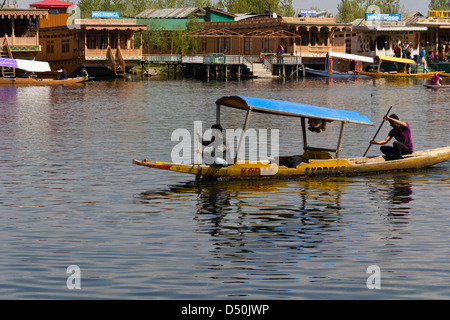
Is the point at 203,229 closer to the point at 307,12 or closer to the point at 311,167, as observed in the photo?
the point at 311,167

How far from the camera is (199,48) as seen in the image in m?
102

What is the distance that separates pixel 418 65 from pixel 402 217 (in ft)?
237

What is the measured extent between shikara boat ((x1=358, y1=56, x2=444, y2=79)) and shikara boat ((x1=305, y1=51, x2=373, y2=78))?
69.9 inches

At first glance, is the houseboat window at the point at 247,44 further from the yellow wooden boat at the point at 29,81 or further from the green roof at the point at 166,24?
the yellow wooden boat at the point at 29,81

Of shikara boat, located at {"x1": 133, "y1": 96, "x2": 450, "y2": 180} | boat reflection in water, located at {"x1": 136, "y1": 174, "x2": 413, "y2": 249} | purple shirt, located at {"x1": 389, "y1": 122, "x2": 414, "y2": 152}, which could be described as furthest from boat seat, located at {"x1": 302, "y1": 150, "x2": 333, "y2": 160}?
purple shirt, located at {"x1": 389, "y1": 122, "x2": 414, "y2": 152}

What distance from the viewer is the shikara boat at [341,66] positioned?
85625 mm

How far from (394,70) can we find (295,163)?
6524 cm

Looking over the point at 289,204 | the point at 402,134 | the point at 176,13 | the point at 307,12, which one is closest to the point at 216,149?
the point at 289,204

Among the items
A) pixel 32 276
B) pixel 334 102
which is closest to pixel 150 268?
pixel 32 276

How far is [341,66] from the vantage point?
9731 centimetres

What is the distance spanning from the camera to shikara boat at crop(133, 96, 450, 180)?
67.6 ft

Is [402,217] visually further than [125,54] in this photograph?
No
